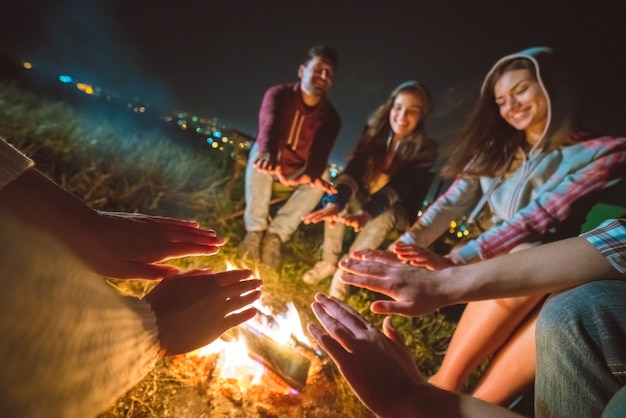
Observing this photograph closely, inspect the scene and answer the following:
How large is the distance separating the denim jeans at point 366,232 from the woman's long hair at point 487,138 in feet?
2.69

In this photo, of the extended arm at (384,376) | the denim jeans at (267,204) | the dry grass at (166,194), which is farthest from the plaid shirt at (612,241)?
the denim jeans at (267,204)

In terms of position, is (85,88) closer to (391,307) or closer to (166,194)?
(166,194)

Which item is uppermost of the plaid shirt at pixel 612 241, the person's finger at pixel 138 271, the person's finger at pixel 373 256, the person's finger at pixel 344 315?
the plaid shirt at pixel 612 241

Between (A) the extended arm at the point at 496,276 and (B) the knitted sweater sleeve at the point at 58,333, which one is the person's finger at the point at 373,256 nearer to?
(A) the extended arm at the point at 496,276

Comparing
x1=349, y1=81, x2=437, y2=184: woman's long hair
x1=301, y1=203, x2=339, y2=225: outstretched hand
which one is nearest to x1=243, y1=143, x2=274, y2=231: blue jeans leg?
x1=301, y1=203, x2=339, y2=225: outstretched hand

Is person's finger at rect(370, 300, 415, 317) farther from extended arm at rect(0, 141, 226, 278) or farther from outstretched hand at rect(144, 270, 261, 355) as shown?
extended arm at rect(0, 141, 226, 278)

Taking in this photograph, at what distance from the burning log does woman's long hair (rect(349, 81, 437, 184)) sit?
7.45 feet

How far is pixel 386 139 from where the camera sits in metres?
3.97

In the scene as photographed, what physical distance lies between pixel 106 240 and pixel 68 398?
2.25 feet

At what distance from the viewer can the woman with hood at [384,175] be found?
12.5 ft

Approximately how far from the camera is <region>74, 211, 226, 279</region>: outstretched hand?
5.16ft

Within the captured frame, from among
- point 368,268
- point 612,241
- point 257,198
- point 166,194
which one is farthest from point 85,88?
point 612,241

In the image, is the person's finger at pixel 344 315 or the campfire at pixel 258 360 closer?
the person's finger at pixel 344 315

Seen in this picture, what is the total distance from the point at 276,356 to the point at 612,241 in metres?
1.68
